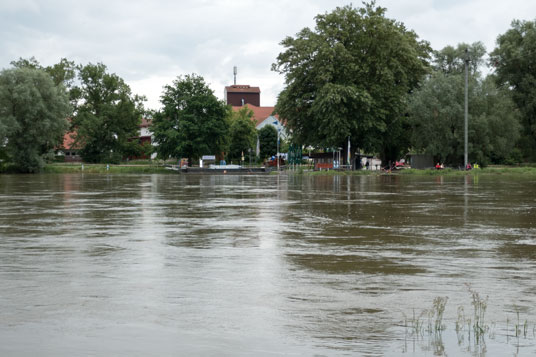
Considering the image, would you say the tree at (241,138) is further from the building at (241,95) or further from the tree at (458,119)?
the building at (241,95)

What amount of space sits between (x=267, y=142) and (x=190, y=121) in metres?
32.2

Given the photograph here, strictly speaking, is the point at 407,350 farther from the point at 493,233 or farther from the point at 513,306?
the point at 493,233

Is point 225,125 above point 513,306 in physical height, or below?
above

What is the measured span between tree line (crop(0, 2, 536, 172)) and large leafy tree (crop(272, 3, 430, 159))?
0.11 metres

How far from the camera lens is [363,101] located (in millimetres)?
61062

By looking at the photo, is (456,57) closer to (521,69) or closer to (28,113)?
(521,69)

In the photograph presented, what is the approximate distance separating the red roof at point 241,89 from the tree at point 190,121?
84.9 m

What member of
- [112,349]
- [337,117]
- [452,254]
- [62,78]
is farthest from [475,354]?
[62,78]

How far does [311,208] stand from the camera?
1936 centimetres

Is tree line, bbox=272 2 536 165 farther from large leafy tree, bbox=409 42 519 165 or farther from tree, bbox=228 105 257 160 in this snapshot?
tree, bbox=228 105 257 160

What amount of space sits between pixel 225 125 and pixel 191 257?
7899 centimetres

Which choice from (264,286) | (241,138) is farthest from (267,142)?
(264,286)

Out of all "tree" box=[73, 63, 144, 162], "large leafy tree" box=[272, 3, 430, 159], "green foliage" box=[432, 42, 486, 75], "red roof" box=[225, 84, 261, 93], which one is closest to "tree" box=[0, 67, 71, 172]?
"tree" box=[73, 63, 144, 162]

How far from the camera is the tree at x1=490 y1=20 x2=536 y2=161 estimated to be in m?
74.1
